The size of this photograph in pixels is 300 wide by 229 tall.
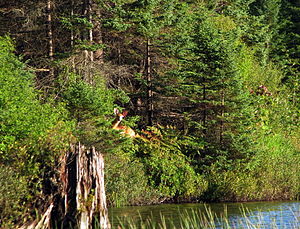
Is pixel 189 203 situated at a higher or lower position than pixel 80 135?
lower

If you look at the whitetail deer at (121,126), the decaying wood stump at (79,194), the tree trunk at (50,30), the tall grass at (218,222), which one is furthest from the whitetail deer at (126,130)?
the decaying wood stump at (79,194)

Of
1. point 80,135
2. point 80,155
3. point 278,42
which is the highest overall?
point 80,155

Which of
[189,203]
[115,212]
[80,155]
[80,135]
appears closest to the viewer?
[80,155]

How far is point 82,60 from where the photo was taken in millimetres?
25672

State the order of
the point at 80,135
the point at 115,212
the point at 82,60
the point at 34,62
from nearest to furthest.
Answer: the point at 115,212, the point at 80,135, the point at 82,60, the point at 34,62

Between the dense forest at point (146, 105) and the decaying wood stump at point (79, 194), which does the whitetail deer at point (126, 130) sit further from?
the decaying wood stump at point (79, 194)

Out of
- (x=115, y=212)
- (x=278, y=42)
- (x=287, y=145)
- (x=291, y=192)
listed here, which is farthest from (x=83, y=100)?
(x=278, y=42)

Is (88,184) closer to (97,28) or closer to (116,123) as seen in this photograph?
(116,123)

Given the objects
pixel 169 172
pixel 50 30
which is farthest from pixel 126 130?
pixel 50 30

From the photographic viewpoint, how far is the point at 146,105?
26641mm

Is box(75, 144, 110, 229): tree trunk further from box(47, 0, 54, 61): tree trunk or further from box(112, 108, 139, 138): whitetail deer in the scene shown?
box(47, 0, 54, 61): tree trunk

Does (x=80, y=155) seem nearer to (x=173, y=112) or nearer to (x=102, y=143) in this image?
(x=102, y=143)

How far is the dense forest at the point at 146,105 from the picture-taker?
20.0m

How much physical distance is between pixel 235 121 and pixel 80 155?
46.7ft
